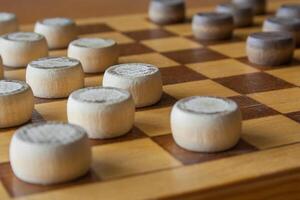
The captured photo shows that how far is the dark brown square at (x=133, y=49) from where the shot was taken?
6.22 ft

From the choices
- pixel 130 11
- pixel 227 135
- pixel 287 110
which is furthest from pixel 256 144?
pixel 130 11

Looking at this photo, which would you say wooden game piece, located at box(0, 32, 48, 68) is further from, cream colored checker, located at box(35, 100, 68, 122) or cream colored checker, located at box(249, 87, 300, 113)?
cream colored checker, located at box(249, 87, 300, 113)

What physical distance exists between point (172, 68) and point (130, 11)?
1.15 m

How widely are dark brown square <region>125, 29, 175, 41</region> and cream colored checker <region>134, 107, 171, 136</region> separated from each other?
25.8 inches

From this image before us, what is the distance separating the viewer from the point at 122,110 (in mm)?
1248

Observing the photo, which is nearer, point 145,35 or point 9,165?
point 9,165

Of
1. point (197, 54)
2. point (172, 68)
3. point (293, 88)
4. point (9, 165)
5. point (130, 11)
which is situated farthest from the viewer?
point (130, 11)

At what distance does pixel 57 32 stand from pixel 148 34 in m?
0.33

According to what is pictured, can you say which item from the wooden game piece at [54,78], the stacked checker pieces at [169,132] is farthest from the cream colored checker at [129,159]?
the wooden game piece at [54,78]

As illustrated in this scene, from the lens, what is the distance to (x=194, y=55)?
185 cm

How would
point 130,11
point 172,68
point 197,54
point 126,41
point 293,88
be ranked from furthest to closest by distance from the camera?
point 130,11 < point 126,41 < point 197,54 < point 172,68 < point 293,88

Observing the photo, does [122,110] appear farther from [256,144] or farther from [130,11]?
[130,11]

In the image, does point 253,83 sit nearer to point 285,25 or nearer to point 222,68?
point 222,68

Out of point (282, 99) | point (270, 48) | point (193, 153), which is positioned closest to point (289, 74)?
point (270, 48)
